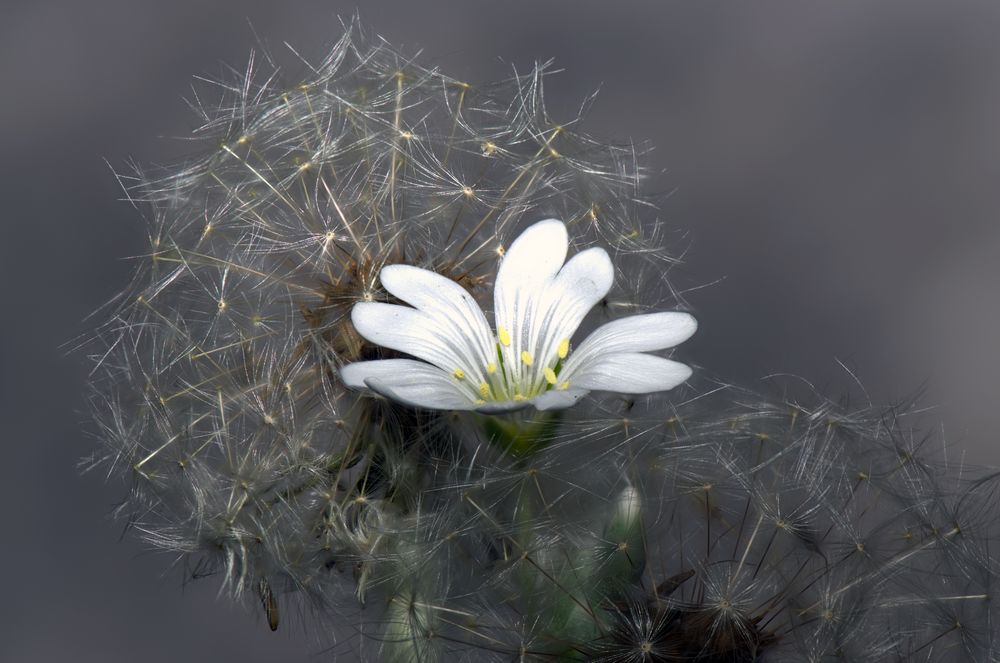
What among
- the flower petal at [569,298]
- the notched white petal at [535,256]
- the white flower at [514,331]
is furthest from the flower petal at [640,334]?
the notched white petal at [535,256]

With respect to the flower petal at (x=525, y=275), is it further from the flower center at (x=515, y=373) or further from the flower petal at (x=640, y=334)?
the flower petal at (x=640, y=334)

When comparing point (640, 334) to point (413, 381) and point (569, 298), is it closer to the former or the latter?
point (569, 298)

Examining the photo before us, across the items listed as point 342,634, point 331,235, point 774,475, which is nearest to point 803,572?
point 774,475

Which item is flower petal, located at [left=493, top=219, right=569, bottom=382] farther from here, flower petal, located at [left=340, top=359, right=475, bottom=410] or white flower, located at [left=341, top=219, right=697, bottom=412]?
flower petal, located at [left=340, top=359, right=475, bottom=410]

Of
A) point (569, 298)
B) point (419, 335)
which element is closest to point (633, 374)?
point (569, 298)

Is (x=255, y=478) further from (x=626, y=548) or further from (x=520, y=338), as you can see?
(x=626, y=548)
